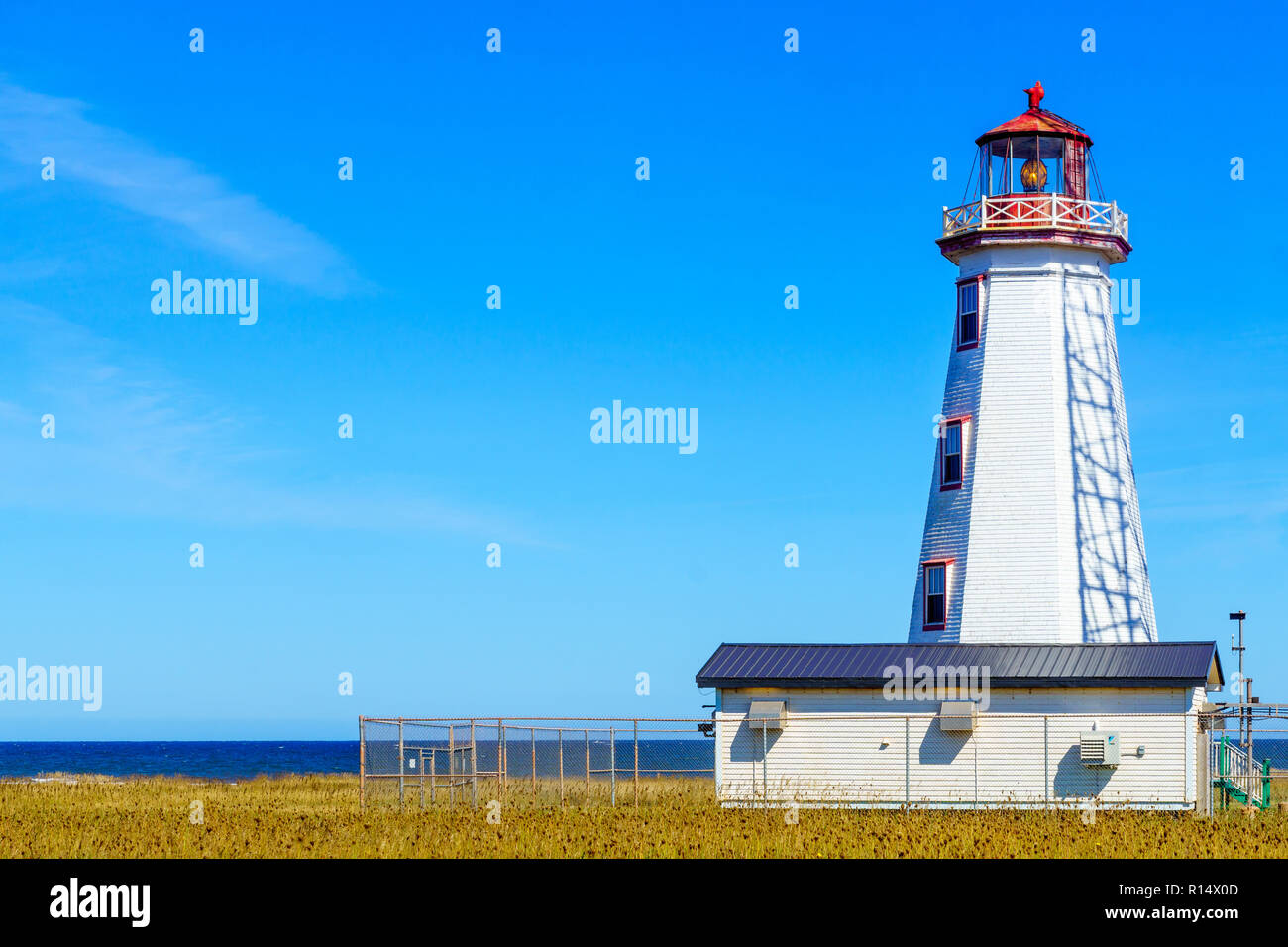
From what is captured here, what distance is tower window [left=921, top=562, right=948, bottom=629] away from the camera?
3419 cm

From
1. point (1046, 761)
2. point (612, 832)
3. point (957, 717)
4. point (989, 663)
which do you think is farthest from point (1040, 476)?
point (612, 832)

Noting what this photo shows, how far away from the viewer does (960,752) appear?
31016 millimetres

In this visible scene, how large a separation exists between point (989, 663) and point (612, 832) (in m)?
12.0

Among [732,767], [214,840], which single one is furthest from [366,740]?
[214,840]

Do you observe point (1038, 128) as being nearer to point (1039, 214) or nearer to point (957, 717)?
point (1039, 214)

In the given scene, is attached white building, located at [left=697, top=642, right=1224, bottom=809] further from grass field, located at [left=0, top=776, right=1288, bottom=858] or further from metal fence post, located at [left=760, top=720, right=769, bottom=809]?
grass field, located at [left=0, top=776, right=1288, bottom=858]

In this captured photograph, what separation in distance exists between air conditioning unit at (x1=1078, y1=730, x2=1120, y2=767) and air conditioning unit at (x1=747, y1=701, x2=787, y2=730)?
18.9ft

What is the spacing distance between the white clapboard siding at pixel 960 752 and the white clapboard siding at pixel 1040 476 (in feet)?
8.89

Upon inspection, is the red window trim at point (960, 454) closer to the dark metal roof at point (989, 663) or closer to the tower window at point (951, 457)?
the tower window at point (951, 457)

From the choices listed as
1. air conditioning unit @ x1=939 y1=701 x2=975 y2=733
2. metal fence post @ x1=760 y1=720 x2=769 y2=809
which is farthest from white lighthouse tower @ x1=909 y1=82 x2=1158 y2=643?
metal fence post @ x1=760 y1=720 x2=769 y2=809

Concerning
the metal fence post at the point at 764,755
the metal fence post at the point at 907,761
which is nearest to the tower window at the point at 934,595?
the metal fence post at the point at 907,761

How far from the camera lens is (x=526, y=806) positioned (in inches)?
1153

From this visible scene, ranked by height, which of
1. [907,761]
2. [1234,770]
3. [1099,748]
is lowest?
[1234,770]
